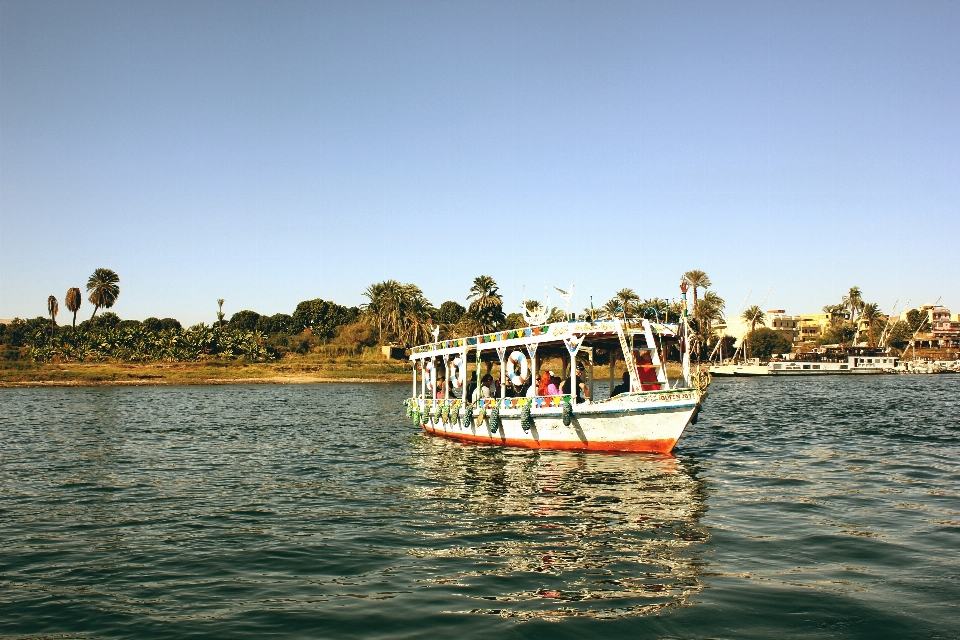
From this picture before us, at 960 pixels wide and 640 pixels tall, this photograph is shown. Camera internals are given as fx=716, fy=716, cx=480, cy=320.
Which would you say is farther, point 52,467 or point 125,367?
point 125,367

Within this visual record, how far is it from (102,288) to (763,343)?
130 meters

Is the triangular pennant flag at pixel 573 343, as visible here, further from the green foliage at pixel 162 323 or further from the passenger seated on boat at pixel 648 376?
the green foliage at pixel 162 323

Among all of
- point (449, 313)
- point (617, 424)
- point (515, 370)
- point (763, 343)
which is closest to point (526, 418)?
point (515, 370)

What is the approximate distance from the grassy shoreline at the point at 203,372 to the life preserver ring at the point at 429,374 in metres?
59.6

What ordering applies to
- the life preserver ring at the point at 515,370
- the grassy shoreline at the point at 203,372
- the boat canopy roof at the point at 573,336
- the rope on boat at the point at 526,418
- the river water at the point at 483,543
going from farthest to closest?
the grassy shoreline at the point at 203,372, the life preserver ring at the point at 515,370, the rope on boat at the point at 526,418, the boat canopy roof at the point at 573,336, the river water at the point at 483,543

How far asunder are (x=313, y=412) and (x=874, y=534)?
40609 mm

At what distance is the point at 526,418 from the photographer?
25766mm

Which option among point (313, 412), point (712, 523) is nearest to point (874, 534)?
point (712, 523)

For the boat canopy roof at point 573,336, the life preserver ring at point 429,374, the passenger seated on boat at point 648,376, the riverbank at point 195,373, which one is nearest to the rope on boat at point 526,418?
the boat canopy roof at point 573,336

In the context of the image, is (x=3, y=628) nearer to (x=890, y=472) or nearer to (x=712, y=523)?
(x=712, y=523)

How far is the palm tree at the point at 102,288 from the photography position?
433 feet

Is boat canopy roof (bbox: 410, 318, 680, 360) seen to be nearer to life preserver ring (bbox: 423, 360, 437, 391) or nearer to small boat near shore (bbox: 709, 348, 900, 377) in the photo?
life preserver ring (bbox: 423, 360, 437, 391)

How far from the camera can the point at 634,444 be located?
2361cm

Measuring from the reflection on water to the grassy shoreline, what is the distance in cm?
7184
